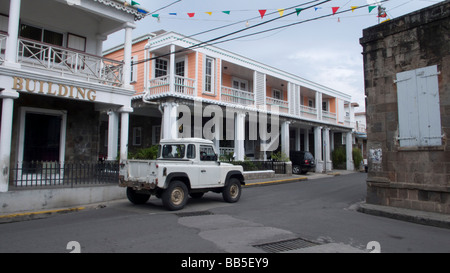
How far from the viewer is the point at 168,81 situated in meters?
16.6

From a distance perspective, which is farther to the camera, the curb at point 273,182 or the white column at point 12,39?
the curb at point 273,182

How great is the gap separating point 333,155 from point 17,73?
2889cm

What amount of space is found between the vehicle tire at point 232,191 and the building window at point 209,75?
8628 millimetres

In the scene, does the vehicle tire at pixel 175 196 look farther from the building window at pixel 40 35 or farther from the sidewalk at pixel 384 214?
the building window at pixel 40 35

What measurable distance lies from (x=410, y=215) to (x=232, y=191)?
5.26 m

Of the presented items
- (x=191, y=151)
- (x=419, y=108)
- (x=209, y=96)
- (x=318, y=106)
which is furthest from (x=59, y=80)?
(x=318, y=106)

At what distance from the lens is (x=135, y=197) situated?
33.1 feet

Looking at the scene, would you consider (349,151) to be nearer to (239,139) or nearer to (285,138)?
(285,138)

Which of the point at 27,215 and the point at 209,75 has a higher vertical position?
the point at 209,75

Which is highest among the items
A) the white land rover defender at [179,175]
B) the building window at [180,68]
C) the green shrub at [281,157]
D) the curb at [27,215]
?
the building window at [180,68]

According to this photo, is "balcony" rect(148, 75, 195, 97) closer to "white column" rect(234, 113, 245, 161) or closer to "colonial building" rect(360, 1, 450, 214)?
"white column" rect(234, 113, 245, 161)

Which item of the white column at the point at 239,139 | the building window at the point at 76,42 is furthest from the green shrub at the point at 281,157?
the building window at the point at 76,42

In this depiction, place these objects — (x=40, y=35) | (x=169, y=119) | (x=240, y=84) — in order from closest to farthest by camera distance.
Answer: (x=40, y=35) < (x=169, y=119) < (x=240, y=84)

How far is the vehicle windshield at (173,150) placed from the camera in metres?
9.95
